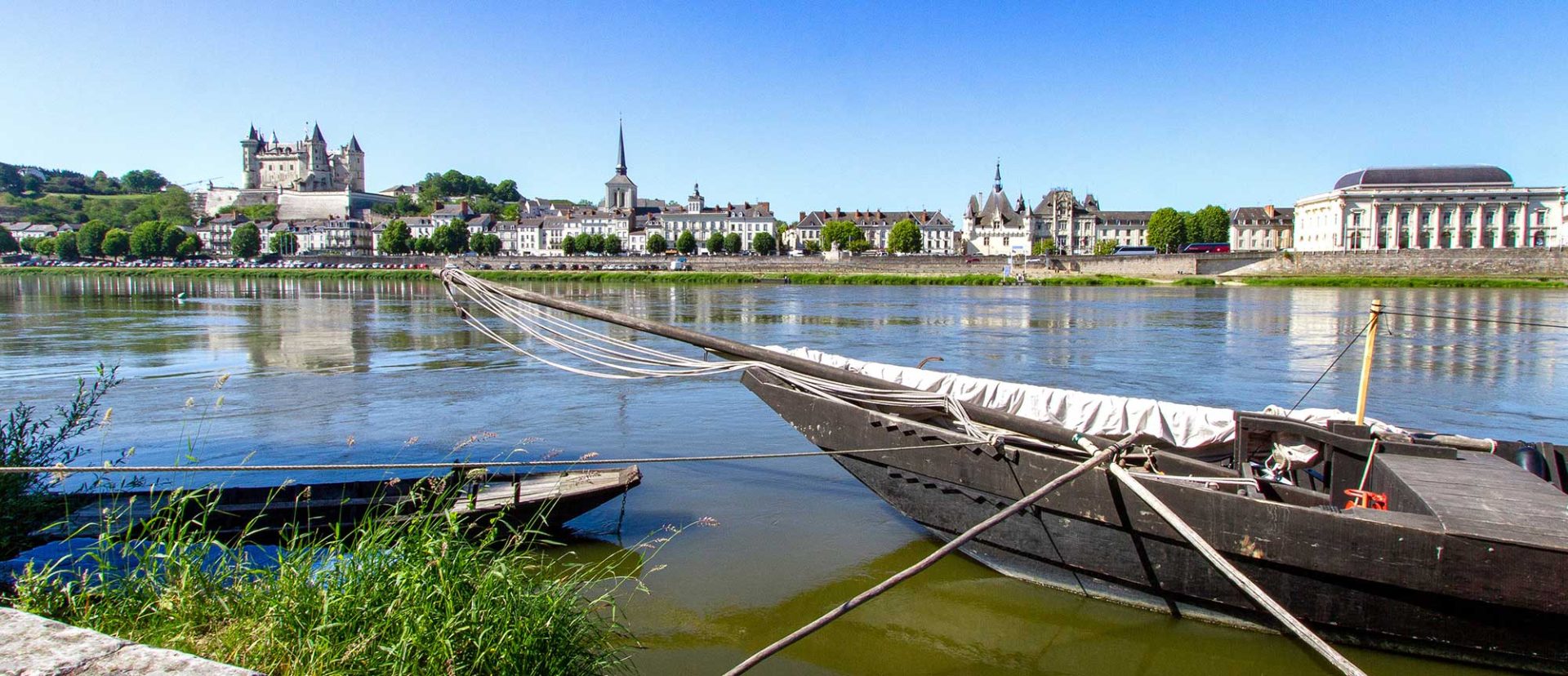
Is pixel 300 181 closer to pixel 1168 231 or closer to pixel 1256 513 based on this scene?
pixel 1168 231

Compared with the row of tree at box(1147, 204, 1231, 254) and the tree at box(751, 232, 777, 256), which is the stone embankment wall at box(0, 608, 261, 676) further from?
the row of tree at box(1147, 204, 1231, 254)

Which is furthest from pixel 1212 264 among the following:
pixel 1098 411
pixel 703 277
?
pixel 1098 411

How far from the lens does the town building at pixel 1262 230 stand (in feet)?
396

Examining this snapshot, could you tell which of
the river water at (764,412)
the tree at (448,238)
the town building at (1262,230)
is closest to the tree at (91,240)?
the tree at (448,238)

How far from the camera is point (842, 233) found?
113375mm

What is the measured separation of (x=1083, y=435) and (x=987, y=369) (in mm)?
13895

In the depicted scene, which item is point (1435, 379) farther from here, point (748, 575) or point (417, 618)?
point (417, 618)

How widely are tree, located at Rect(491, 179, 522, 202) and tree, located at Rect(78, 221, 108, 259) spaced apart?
8333 centimetres

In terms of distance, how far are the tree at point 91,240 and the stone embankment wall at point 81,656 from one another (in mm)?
145207

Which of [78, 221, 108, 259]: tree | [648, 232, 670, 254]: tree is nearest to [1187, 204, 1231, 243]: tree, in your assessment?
[648, 232, 670, 254]: tree

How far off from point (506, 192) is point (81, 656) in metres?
207

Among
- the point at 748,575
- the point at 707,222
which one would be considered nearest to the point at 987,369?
the point at 748,575

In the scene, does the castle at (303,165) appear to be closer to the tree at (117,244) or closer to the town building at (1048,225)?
the tree at (117,244)

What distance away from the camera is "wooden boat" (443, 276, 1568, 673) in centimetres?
469
